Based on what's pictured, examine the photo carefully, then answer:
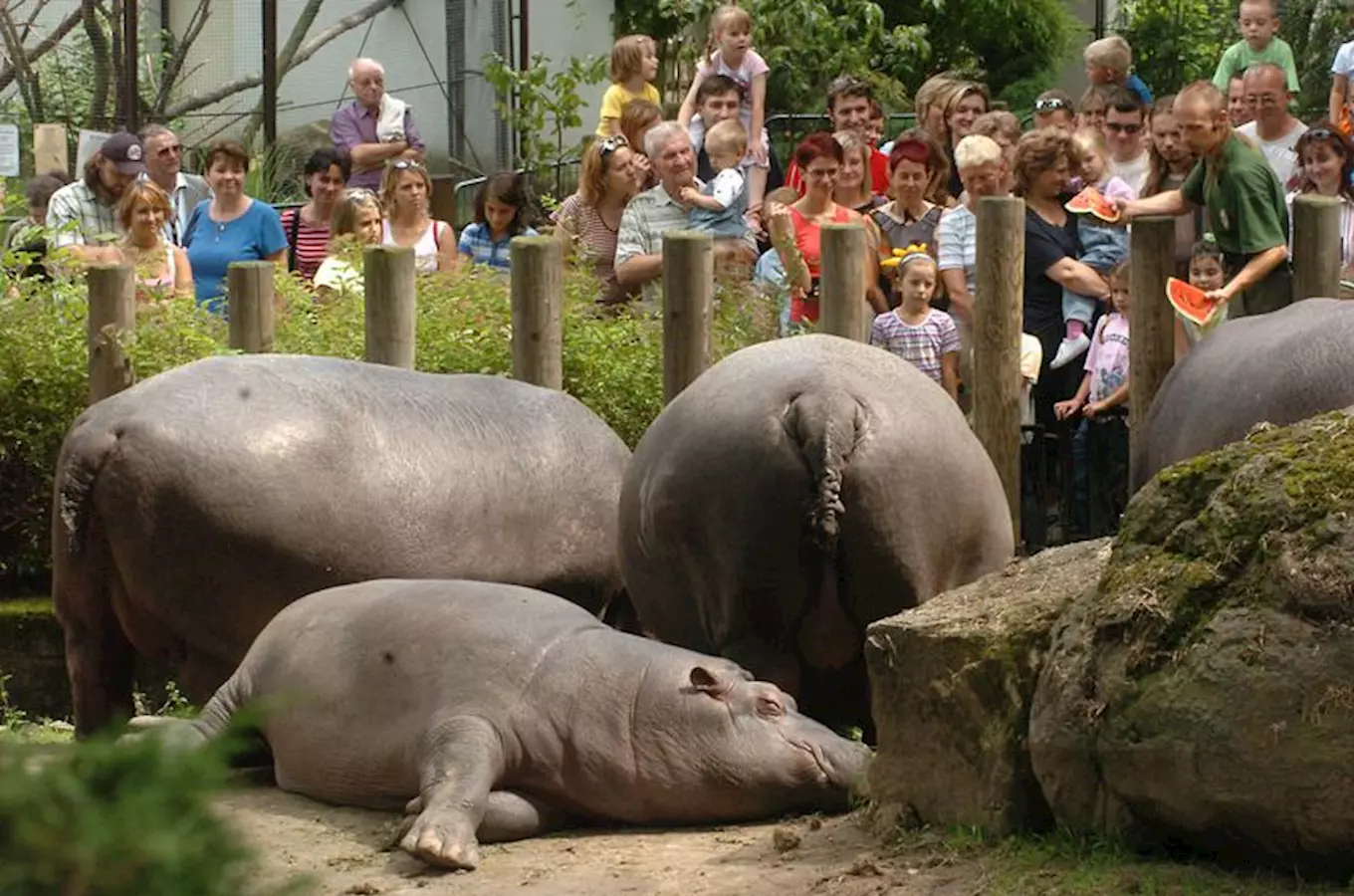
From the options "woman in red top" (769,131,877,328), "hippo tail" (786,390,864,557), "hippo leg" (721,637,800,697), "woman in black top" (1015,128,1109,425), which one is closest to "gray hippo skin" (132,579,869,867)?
"hippo leg" (721,637,800,697)

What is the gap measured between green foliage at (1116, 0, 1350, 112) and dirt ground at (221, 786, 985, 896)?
13.0 meters

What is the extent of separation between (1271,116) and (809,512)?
4.51 metres

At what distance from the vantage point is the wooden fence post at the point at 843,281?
8.68m

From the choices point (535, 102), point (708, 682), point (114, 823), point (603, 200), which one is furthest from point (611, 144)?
point (114, 823)

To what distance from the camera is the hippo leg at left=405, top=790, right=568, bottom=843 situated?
6.00 metres

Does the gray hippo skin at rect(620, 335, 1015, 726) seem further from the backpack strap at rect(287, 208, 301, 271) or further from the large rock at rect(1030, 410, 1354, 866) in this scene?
the backpack strap at rect(287, 208, 301, 271)

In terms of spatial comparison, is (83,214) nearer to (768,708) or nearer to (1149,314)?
(1149,314)

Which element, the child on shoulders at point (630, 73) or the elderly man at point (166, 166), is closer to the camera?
the elderly man at point (166, 166)

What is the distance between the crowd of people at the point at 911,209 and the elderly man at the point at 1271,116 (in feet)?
0.03

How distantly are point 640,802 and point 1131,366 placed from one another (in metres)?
2.99

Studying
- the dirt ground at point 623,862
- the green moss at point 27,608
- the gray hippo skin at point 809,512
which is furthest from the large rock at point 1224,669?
the green moss at point 27,608

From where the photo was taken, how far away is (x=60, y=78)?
17953 mm

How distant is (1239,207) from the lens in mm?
8445

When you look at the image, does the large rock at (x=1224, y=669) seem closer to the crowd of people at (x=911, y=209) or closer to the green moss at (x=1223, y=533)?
the green moss at (x=1223, y=533)
